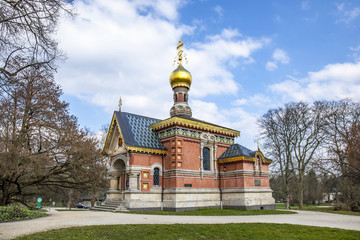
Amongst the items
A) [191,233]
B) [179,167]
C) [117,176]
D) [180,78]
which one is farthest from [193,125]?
[191,233]

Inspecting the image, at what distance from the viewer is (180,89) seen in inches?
1037

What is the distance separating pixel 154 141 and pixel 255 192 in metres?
9.13

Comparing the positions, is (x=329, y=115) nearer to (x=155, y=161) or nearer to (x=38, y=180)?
(x=155, y=161)

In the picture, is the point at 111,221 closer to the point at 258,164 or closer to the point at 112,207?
the point at 112,207

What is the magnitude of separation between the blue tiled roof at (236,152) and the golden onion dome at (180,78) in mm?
7269

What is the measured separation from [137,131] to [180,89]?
21.4 feet

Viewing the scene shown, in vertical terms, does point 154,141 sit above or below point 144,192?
above

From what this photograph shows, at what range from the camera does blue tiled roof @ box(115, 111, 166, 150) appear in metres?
21.1

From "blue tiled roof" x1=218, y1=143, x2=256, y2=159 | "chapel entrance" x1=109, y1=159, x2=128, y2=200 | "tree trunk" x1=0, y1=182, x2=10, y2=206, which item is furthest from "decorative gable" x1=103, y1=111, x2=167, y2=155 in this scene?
"tree trunk" x1=0, y1=182, x2=10, y2=206

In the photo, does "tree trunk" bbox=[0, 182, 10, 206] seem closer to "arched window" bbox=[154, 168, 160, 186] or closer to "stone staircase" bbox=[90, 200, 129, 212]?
"stone staircase" bbox=[90, 200, 129, 212]

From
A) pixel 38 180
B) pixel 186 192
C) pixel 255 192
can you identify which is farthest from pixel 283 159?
pixel 38 180

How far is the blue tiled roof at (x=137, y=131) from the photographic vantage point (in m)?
21.1

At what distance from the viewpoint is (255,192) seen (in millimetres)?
22297

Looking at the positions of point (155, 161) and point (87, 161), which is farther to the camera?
point (155, 161)
